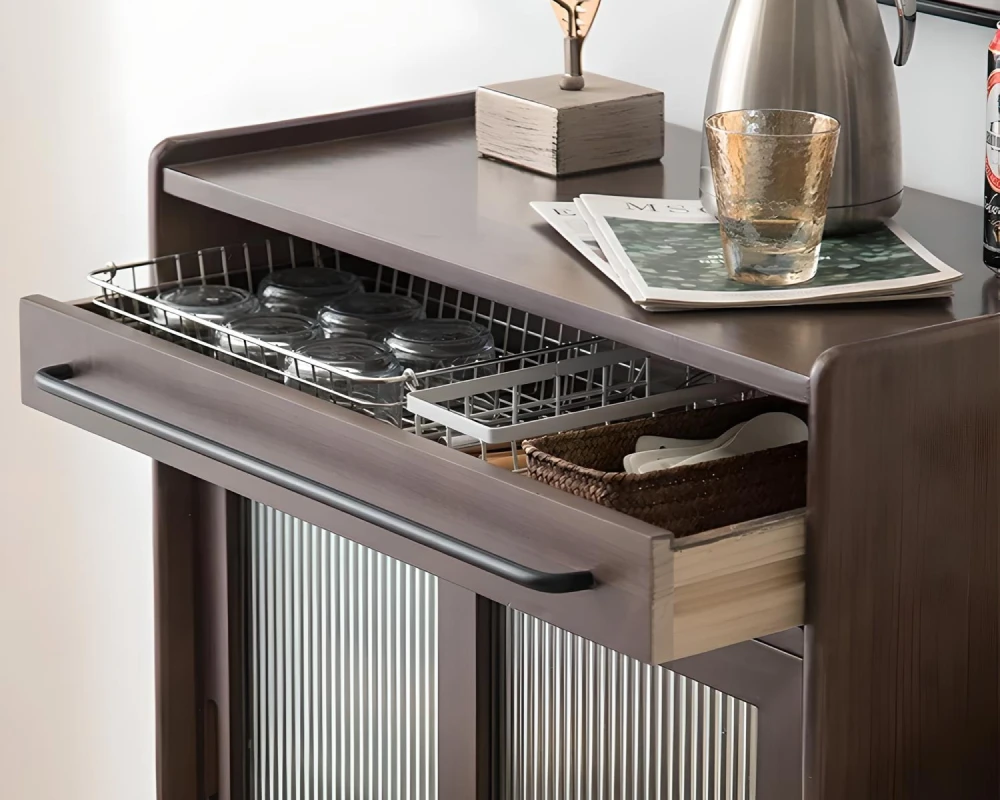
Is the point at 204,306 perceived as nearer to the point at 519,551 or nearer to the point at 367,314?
the point at 367,314

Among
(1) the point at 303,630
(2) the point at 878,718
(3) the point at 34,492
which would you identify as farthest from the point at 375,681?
(3) the point at 34,492

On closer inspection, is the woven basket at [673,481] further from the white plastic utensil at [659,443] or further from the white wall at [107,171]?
the white wall at [107,171]

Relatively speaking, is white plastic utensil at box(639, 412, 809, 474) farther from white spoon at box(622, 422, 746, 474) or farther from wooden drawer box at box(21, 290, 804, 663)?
wooden drawer box at box(21, 290, 804, 663)

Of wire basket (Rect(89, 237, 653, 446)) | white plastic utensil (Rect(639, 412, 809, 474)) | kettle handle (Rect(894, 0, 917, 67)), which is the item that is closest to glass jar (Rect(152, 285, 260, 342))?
wire basket (Rect(89, 237, 653, 446))

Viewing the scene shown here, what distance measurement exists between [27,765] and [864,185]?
188 cm

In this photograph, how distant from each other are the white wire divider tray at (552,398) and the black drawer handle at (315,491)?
72 mm

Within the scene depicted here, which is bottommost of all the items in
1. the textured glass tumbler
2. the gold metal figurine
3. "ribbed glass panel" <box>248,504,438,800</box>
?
"ribbed glass panel" <box>248,504,438,800</box>

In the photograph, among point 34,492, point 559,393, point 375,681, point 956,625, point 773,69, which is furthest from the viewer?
point 34,492

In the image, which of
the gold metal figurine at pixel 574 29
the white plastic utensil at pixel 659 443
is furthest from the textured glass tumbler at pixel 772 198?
the gold metal figurine at pixel 574 29

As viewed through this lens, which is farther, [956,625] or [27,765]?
[27,765]

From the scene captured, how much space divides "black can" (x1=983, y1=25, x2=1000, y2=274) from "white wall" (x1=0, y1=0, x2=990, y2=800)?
551 millimetres

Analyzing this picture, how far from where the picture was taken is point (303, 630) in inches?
59.0

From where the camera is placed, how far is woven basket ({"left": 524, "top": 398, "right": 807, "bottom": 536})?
1.01m

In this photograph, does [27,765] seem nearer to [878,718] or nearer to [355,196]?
[355,196]
